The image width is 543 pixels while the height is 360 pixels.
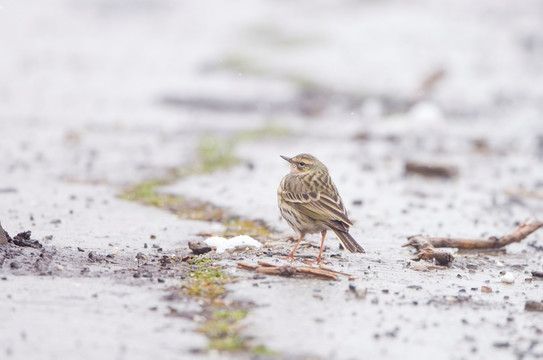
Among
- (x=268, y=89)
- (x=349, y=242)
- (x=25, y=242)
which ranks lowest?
(x=25, y=242)

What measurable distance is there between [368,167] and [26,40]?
17870 mm

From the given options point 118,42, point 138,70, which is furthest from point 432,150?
point 118,42

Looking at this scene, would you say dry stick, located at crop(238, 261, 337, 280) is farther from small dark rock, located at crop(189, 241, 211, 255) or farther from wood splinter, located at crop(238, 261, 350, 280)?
small dark rock, located at crop(189, 241, 211, 255)

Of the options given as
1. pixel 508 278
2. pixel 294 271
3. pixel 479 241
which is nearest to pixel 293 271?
pixel 294 271

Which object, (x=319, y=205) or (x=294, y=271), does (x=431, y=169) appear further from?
(x=294, y=271)

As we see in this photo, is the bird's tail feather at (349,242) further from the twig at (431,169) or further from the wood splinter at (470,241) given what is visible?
the twig at (431,169)

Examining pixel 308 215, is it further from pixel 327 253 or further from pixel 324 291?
pixel 324 291

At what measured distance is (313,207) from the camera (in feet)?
26.0

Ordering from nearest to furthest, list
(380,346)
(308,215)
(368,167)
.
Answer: (380,346) → (308,215) → (368,167)

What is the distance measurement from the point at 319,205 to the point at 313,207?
0.06m

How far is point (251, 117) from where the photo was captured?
19.0 metres

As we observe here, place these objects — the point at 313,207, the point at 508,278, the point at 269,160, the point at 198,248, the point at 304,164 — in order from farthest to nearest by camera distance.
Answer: the point at 269,160 < the point at 304,164 < the point at 313,207 < the point at 198,248 < the point at 508,278

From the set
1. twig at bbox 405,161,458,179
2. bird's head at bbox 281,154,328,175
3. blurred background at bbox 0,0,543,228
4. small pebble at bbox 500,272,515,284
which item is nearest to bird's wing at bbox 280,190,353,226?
bird's head at bbox 281,154,328,175

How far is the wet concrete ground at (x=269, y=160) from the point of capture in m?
5.60
